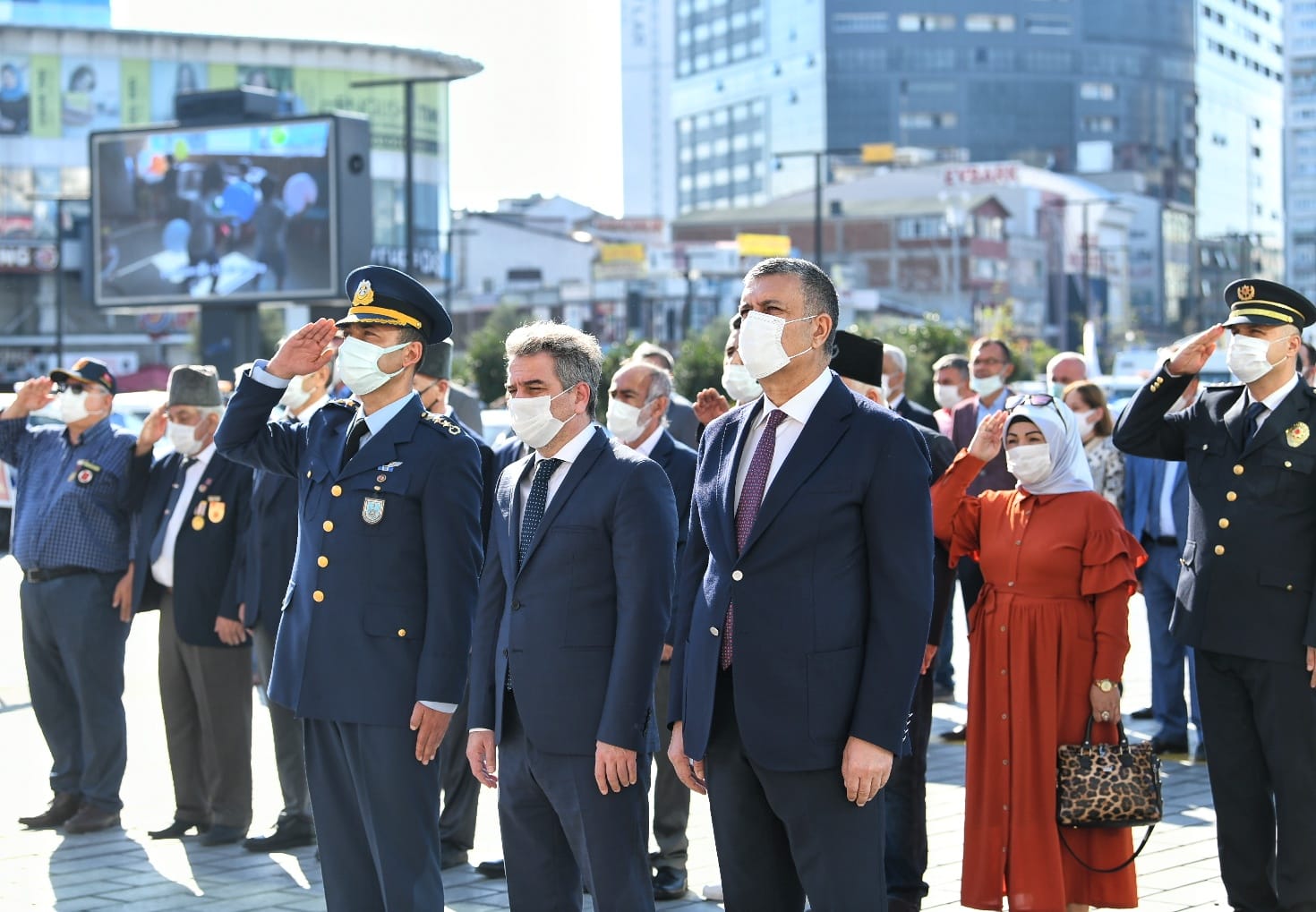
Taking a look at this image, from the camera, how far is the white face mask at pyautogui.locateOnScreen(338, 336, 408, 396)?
5934 millimetres

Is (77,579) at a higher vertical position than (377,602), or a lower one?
lower

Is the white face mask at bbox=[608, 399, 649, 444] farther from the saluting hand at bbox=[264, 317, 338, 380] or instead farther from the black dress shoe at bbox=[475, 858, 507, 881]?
the saluting hand at bbox=[264, 317, 338, 380]

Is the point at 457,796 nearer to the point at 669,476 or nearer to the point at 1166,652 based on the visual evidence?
the point at 669,476

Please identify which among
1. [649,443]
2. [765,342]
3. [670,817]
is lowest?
[670,817]

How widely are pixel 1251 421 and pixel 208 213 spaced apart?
28781 mm

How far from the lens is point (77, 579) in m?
8.90

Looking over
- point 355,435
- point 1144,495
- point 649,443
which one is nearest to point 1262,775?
point 649,443

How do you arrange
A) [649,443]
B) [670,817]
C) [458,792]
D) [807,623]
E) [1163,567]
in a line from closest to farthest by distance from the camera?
[807,623] < [670,817] < [649,443] < [458,792] < [1163,567]

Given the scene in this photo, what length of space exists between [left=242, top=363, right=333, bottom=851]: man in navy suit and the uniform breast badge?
2175 mm

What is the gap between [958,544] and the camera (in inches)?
276

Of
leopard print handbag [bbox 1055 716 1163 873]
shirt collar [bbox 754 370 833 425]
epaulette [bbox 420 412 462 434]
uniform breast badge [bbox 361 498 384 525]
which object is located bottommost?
leopard print handbag [bbox 1055 716 1163 873]

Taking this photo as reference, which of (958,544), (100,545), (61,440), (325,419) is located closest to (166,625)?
(100,545)

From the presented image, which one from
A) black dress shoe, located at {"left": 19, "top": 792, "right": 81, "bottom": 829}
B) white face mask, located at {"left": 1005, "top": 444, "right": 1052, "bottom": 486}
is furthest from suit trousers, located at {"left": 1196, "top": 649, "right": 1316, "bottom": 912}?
black dress shoe, located at {"left": 19, "top": 792, "right": 81, "bottom": 829}

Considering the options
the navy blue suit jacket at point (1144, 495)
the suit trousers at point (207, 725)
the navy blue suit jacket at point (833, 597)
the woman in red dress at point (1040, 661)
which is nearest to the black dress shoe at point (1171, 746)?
the navy blue suit jacket at point (1144, 495)
